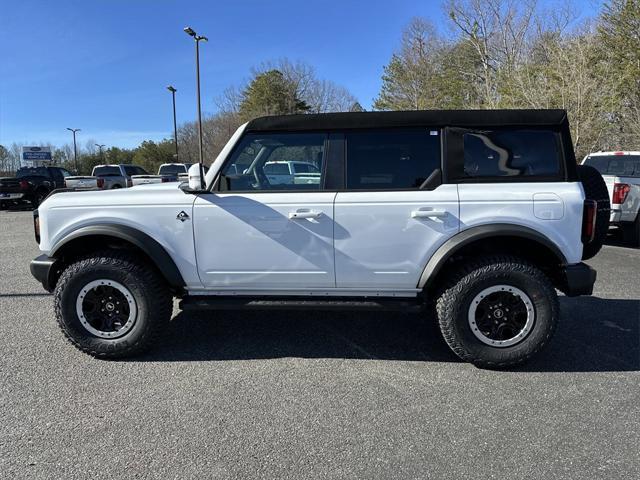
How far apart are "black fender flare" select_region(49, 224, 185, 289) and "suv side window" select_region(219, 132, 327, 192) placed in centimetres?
68

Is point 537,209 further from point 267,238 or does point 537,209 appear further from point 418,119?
point 267,238

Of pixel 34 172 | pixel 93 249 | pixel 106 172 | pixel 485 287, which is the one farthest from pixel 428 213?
pixel 106 172

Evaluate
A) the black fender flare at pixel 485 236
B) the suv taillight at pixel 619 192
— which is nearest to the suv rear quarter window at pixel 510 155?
the black fender flare at pixel 485 236

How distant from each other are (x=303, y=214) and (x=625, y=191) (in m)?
7.25

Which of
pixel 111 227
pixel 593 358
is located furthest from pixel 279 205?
pixel 593 358

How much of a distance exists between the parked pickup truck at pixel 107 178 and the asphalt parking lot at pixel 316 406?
49.2 ft

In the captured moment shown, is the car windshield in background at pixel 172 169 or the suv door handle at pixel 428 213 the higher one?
the car windshield in background at pixel 172 169

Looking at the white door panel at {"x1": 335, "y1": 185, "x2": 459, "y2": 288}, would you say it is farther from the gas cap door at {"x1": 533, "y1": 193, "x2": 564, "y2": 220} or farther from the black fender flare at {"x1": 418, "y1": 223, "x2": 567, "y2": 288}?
the gas cap door at {"x1": 533, "y1": 193, "x2": 564, "y2": 220}

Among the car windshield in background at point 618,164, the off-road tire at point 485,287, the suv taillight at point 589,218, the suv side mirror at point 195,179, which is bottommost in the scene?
the off-road tire at point 485,287

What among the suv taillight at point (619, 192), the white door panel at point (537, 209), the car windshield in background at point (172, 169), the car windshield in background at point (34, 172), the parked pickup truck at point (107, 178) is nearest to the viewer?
the white door panel at point (537, 209)

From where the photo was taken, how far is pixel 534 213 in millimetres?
3404

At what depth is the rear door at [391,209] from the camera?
3.47 meters

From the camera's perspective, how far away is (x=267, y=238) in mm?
3588

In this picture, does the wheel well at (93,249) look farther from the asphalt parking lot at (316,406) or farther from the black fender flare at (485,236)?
the black fender flare at (485,236)
